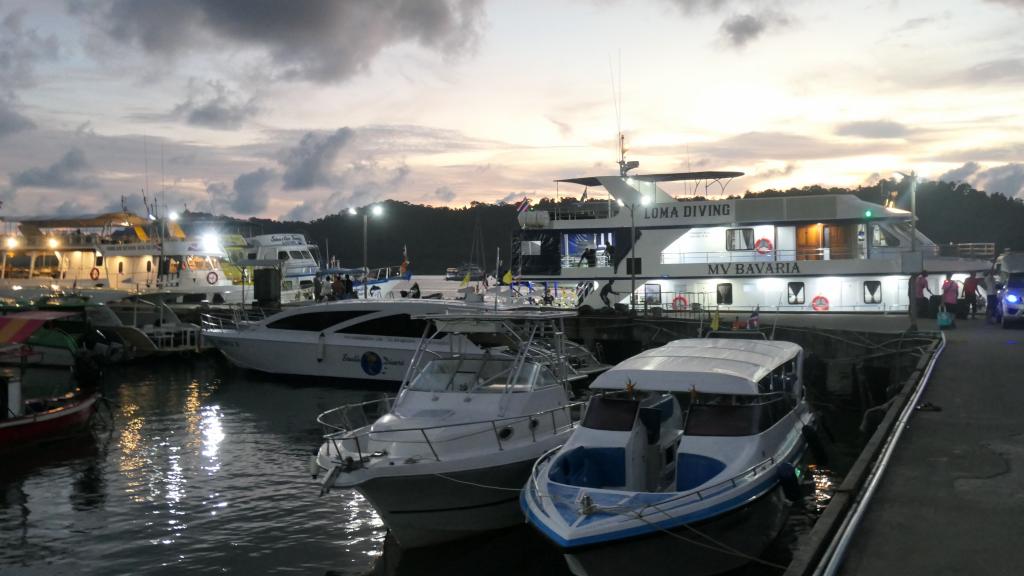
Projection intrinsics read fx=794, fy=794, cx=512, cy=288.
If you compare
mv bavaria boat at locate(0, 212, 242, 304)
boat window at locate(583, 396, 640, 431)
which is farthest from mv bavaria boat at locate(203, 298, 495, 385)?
mv bavaria boat at locate(0, 212, 242, 304)

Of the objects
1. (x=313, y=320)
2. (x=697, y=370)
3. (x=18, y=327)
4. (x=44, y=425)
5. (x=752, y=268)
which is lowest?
(x=44, y=425)

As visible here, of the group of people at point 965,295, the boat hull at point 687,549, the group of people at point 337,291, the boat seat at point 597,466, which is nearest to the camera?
the boat hull at point 687,549

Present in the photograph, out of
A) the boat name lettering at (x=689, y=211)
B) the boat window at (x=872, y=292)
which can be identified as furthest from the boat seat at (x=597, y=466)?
the boat window at (x=872, y=292)

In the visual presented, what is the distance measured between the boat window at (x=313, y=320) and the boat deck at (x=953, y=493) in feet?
60.9

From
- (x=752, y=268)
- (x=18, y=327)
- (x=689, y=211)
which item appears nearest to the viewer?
(x=18, y=327)

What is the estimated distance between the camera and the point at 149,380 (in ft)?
98.1

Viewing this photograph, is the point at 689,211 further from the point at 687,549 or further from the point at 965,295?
the point at 687,549

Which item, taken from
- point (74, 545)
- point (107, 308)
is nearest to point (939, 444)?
point (74, 545)

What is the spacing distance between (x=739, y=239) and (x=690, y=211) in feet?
8.06

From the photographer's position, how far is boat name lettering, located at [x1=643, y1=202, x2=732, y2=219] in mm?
34656

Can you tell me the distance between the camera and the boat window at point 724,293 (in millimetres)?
34250

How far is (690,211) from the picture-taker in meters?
35.2

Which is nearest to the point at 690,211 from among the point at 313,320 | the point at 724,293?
the point at 724,293

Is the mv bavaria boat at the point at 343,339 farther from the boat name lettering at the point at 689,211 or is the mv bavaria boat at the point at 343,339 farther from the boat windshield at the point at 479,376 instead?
the boat name lettering at the point at 689,211
